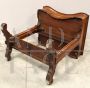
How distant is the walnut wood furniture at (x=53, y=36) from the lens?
1227 mm

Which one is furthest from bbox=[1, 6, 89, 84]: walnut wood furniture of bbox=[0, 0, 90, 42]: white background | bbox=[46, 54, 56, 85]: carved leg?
bbox=[0, 0, 90, 42]: white background

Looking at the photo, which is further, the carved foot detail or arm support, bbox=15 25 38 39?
arm support, bbox=15 25 38 39

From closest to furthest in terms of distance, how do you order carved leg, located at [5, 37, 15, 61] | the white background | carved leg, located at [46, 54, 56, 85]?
carved leg, located at [46, 54, 56, 85]
carved leg, located at [5, 37, 15, 61]
the white background

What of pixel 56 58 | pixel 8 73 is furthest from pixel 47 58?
pixel 8 73

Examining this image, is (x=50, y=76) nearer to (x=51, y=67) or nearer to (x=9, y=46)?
(x=51, y=67)

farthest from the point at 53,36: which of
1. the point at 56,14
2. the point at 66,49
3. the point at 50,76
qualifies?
the point at 50,76

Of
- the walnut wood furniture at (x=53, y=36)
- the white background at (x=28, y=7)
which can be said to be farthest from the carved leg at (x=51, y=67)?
the white background at (x=28, y=7)

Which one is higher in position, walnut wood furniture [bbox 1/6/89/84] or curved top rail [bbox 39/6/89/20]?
curved top rail [bbox 39/6/89/20]

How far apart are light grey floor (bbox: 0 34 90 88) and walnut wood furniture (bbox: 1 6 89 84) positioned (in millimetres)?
55

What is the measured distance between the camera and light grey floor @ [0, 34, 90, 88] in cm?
125

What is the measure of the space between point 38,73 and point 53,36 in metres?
0.35

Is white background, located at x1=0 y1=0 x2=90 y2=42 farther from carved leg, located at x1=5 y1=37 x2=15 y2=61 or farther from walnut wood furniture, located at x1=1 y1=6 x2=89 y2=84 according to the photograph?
carved leg, located at x1=5 y1=37 x2=15 y2=61

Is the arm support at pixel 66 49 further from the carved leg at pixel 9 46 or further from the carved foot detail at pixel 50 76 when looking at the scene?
the carved leg at pixel 9 46

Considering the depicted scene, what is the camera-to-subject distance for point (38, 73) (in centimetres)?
134
